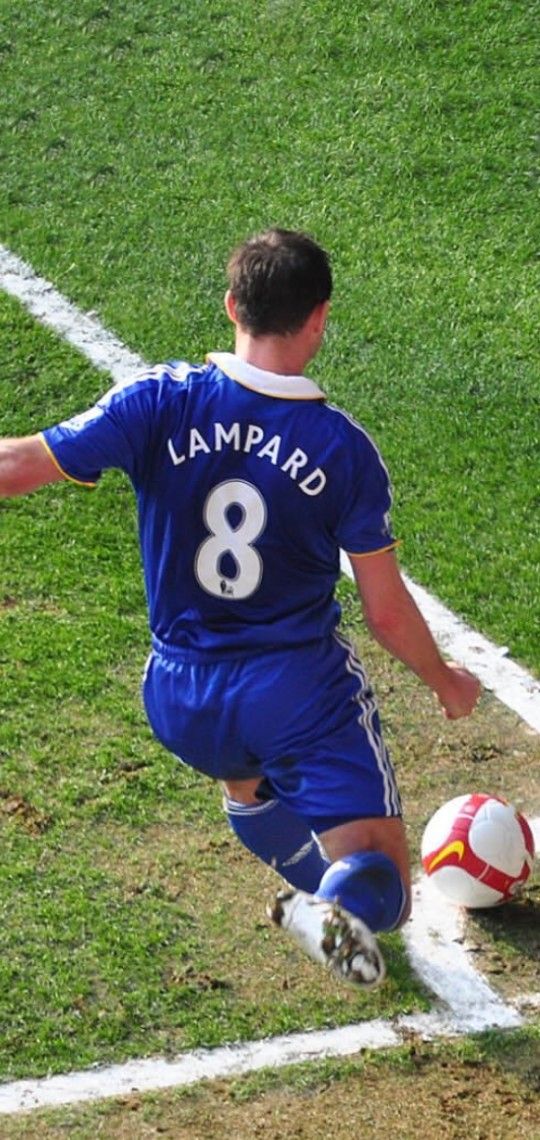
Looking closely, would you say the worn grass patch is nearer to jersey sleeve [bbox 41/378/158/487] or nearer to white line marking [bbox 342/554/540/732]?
jersey sleeve [bbox 41/378/158/487]

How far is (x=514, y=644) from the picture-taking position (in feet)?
25.1

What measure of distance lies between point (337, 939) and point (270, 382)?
4.80 ft

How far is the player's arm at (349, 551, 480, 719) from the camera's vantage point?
4.96 meters

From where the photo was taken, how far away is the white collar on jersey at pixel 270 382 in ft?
15.9

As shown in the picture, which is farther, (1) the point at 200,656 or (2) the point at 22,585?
(2) the point at 22,585

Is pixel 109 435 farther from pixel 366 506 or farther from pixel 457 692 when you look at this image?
pixel 457 692

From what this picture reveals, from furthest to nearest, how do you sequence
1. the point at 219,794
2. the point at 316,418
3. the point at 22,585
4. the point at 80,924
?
the point at 22,585, the point at 219,794, the point at 80,924, the point at 316,418

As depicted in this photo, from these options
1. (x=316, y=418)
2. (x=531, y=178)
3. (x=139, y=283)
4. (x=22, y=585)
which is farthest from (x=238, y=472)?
(x=531, y=178)

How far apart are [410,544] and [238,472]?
352cm

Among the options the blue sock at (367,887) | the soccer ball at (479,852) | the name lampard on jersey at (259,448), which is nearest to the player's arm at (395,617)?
the name lampard on jersey at (259,448)

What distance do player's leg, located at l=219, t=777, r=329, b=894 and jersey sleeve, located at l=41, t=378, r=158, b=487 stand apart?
1206 mm

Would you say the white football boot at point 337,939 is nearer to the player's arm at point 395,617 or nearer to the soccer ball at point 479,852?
the player's arm at point 395,617

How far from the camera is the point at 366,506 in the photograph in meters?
4.87

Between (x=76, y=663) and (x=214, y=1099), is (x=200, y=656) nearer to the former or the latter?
(x=214, y=1099)
